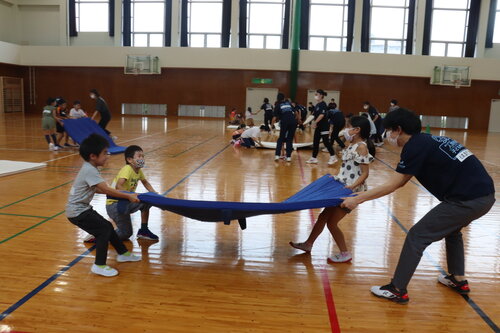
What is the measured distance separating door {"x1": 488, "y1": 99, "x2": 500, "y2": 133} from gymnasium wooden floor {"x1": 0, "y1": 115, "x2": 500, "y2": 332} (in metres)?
21.2

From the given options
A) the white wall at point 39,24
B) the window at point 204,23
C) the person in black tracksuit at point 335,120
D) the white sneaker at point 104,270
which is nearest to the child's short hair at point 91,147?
the white sneaker at point 104,270

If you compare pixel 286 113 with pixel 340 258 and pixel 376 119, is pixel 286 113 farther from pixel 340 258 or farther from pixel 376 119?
pixel 340 258

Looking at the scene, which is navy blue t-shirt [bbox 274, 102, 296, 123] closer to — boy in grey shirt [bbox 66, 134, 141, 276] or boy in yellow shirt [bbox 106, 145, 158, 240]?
boy in yellow shirt [bbox 106, 145, 158, 240]

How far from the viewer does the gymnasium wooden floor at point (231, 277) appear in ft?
9.84

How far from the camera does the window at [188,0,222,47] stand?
81.6 ft

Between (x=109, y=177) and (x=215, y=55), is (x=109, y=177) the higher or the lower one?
the lower one

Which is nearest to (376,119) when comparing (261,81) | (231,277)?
(261,81)

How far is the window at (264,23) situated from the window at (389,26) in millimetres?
5344

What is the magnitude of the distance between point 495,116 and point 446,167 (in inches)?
999

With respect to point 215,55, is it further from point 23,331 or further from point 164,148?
point 23,331

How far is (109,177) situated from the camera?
779 centimetres

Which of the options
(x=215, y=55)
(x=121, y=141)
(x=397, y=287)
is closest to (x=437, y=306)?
(x=397, y=287)

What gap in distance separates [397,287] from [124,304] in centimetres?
212

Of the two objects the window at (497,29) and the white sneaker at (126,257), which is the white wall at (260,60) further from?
the white sneaker at (126,257)
